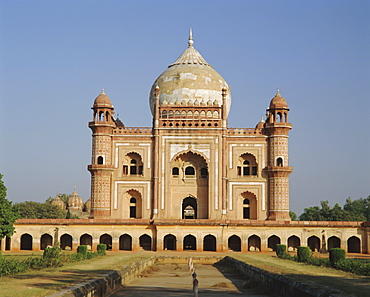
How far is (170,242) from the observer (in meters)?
36.2

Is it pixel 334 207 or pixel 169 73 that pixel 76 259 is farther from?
pixel 334 207


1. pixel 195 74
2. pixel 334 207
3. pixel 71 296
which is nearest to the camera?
pixel 71 296

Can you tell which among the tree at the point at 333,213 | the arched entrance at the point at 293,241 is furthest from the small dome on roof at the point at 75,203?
the arched entrance at the point at 293,241

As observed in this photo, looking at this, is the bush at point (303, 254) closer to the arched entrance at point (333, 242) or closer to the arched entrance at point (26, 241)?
the arched entrance at point (333, 242)

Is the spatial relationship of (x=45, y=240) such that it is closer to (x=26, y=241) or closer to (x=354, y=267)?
(x=26, y=241)

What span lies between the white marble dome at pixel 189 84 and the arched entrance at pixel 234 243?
367 inches

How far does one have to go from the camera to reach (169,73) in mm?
42375

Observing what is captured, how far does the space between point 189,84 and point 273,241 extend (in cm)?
1244

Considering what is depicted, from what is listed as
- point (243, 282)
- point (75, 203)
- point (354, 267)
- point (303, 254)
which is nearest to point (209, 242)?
point (303, 254)

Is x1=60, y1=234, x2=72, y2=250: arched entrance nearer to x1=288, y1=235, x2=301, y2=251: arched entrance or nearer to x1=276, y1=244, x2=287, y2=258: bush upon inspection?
x1=288, y1=235, x2=301, y2=251: arched entrance

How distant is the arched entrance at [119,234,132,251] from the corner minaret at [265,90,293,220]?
8728mm

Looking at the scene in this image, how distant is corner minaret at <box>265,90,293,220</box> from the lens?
36438 mm

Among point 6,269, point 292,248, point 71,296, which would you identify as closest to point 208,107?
point 292,248

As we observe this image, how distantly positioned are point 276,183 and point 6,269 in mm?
23845
